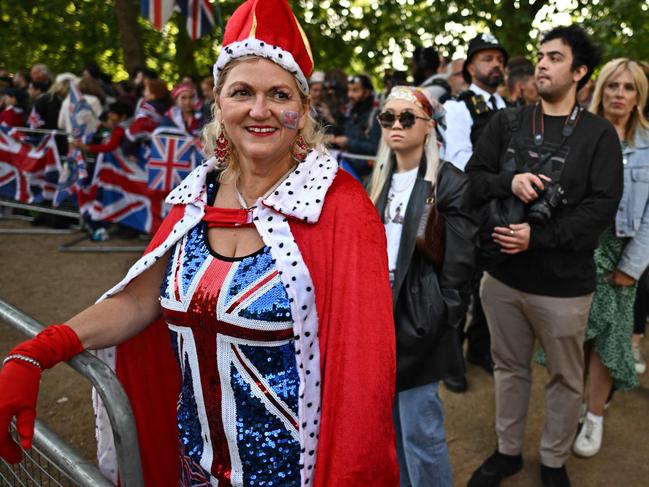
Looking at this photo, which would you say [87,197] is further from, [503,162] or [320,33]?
[320,33]

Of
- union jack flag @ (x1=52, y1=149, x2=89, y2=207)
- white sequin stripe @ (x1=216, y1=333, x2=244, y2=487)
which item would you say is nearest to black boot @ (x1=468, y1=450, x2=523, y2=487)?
white sequin stripe @ (x1=216, y1=333, x2=244, y2=487)

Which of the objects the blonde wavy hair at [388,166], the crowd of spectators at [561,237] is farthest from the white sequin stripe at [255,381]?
the blonde wavy hair at [388,166]

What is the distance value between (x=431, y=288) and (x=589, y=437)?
175cm

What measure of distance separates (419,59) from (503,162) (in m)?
5.00

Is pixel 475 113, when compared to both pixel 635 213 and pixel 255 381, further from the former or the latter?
pixel 255 381

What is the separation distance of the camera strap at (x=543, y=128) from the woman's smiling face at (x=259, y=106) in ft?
5.52

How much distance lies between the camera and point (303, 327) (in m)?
1.63

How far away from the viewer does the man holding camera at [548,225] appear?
2.93 metres

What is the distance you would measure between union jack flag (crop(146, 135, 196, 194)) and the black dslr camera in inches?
199

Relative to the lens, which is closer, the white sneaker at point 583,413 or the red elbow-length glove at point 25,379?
the red elbow-length glove at point 25,379

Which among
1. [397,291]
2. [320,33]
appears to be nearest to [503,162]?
[397,291]

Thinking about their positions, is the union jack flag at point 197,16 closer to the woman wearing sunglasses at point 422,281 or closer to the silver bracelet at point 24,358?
the woman wearing sunglasses at point 422,281

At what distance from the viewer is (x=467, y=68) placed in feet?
15.9

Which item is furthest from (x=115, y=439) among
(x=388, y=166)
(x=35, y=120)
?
(x=35, y=120)
